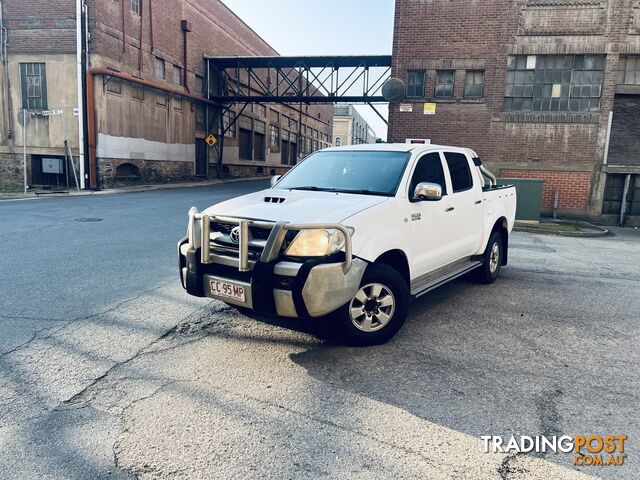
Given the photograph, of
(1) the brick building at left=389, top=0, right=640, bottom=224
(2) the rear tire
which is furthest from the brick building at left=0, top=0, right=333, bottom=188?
(2) the rear tire

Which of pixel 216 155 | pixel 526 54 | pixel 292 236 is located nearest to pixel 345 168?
pixel 292 236

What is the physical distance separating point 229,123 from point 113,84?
41.0 ft

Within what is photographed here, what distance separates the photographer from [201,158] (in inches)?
1262

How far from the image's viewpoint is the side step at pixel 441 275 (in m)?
4.81

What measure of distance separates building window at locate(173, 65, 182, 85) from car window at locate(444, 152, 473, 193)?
1017 inches

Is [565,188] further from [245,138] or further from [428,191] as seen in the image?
[245,138]

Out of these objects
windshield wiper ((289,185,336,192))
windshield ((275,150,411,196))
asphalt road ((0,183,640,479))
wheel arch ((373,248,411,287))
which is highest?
windshield ((275,150,411,196))

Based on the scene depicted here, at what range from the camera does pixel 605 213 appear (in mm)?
16812

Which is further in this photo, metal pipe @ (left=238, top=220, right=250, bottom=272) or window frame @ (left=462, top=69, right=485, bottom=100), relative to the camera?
window frame @ (left=462, top=69, right=485, bottom=100)

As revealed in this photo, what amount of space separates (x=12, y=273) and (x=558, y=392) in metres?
6.47

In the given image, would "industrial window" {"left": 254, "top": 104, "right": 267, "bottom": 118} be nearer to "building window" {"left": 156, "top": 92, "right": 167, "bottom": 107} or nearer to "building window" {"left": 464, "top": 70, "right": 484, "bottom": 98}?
"building window" {"left": 156, "top": 92, "right": 167, "bottom": 107}

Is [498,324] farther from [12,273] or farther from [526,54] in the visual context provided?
[526,54]

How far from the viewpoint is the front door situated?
31598 millimetres

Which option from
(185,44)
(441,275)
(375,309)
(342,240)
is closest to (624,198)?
(441,275)
